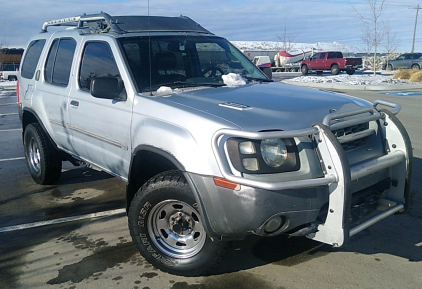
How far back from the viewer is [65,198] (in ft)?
19.1

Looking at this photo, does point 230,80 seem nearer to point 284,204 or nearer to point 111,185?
point 284,204

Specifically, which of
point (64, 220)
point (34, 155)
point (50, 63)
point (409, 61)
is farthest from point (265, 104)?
point (409, 61)

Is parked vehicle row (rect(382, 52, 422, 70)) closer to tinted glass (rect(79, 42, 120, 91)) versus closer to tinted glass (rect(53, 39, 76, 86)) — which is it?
tinted glass (rect(53, 39, 76, 86))

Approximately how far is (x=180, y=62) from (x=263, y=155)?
1946 mm

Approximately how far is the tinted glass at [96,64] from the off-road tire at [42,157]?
148 cm

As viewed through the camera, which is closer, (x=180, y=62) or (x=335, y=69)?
(x=180, y=62)

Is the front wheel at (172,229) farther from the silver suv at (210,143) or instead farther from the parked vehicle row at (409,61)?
the parked vehicle row at (409,61)

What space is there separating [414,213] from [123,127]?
3.33 meters

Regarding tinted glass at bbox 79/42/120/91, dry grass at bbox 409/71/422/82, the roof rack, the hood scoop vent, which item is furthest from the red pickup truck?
the hood scoop vent

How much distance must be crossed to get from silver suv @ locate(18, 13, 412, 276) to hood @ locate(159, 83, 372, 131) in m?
0.01

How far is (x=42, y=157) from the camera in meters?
6.03

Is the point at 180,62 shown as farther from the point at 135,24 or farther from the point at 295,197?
the point at 295,197

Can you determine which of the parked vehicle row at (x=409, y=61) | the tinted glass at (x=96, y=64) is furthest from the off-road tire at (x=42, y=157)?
the parked vehicle row at (x=409, y=61)

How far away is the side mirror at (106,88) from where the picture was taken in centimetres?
399
